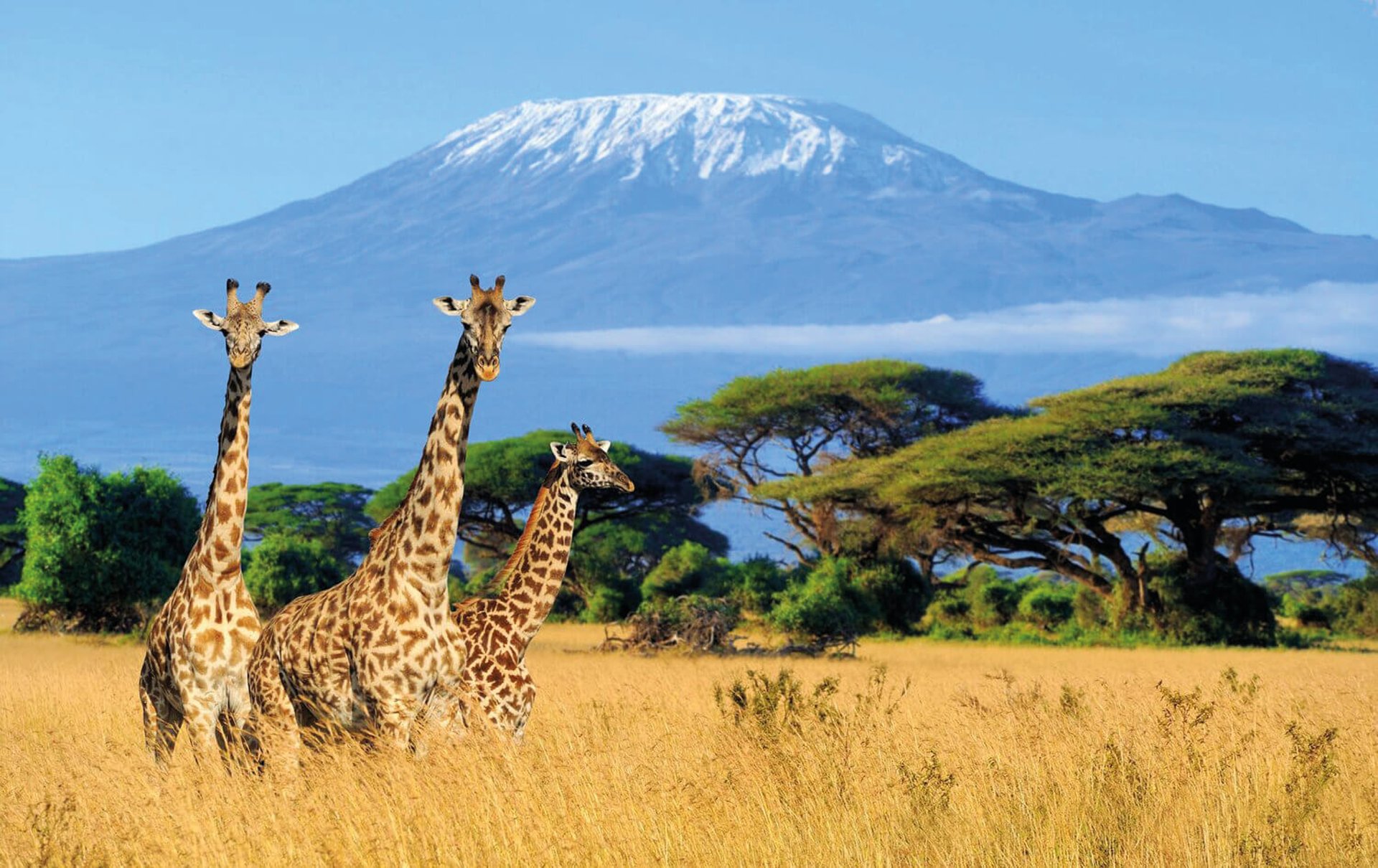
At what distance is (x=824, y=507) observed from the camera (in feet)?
152

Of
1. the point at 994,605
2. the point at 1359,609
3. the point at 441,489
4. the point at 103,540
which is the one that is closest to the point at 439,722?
the point at 441,489

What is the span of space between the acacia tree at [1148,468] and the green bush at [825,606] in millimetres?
2286

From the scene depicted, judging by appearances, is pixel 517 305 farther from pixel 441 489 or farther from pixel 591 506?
pixel 591 506

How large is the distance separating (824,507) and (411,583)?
37.5 meters

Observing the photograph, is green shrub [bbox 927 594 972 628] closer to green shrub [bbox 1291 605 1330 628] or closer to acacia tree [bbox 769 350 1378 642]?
acacia tree [bbox 769 350 1378 642]

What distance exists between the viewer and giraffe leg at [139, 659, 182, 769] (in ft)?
31.9

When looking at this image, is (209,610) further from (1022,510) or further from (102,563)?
(1022,510)

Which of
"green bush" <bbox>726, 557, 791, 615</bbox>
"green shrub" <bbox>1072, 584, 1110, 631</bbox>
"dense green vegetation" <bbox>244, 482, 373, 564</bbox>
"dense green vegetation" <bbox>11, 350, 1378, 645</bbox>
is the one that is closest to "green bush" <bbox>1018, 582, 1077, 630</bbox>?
"dense green vegetation" <bbox>11, 350, 1378, 645</bbox>

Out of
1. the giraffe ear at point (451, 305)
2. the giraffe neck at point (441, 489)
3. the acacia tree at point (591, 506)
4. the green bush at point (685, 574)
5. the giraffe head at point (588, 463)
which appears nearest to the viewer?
the giraffe ear at point (451, 305)

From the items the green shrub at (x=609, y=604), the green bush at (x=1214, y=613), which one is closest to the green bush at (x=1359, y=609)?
the green bush at (x=1214, y=613)

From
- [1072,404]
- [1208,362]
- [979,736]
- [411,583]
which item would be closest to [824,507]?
[1072,404]

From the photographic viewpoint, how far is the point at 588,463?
437 inches

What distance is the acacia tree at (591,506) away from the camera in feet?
155

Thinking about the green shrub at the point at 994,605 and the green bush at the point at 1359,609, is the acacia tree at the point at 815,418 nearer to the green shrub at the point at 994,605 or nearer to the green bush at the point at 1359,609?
the green shrub at the point at 994,605
